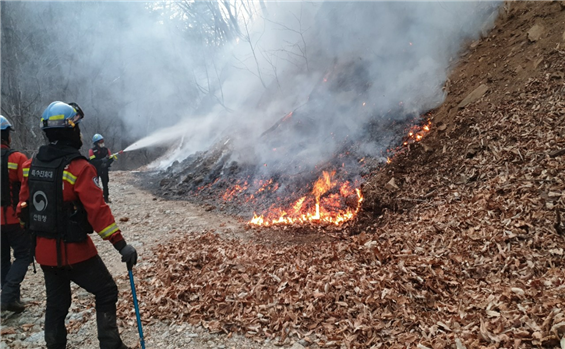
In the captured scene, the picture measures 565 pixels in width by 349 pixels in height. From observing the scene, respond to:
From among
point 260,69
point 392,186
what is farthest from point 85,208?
point 260,69

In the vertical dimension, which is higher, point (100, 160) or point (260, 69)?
point (260, 69)

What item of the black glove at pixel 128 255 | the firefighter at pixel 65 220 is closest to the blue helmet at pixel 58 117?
the firefighter at pixel 65 220

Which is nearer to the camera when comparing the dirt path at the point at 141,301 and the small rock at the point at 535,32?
the dirt path at the point at 141,301

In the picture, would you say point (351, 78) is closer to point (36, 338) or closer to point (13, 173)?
point (13, 173)

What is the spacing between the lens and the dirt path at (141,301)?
3631mm

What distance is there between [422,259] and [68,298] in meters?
4.07

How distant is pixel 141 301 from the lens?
4.38 meters

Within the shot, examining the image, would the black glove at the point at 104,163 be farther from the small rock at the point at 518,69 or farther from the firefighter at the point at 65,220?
the small rock at the point at 518,69

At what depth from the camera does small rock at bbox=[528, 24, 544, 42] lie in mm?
7695

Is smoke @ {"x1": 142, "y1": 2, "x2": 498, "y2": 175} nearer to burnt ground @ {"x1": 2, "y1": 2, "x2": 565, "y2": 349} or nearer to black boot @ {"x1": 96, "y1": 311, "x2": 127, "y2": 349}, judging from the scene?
burnt ground @ {"x1": 2, "y1": 2, "x2": 565, "y2": 349}

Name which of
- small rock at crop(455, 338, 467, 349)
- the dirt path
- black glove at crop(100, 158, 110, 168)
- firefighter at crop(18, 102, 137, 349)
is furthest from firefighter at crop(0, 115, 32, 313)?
black glove at crop(100, 158, 110, 168)

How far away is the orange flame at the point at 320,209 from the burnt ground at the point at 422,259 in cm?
51

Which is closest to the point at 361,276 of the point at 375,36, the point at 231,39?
the point at 375,36

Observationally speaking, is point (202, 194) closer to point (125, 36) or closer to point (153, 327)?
point (153, 327)
